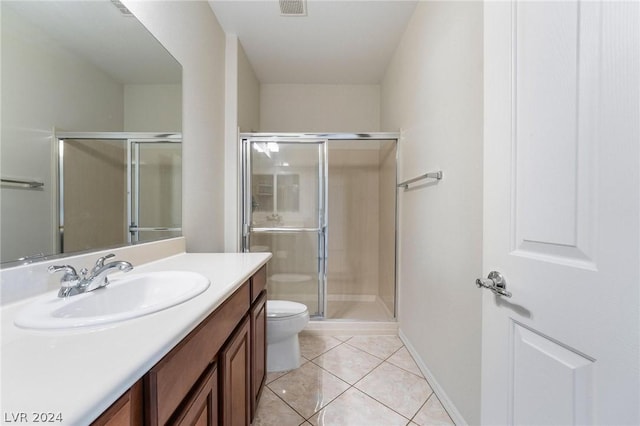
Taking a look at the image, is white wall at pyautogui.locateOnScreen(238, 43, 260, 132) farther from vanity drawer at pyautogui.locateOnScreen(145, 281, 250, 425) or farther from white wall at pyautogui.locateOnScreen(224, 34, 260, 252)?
vanity drawer at pyautogui.locateOnScreen(145, 281, 250, 425)

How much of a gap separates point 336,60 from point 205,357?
2.67 m

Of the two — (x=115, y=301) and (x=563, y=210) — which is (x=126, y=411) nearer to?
(x=115, y=301)

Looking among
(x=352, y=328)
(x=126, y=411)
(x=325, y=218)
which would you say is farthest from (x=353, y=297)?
(x=126, y=411)

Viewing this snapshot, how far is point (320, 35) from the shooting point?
2111mm

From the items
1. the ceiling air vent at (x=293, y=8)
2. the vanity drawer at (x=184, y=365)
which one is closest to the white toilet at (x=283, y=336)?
the vanity drawer at (x=184, y=365)

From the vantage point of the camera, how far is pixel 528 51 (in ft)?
2.13

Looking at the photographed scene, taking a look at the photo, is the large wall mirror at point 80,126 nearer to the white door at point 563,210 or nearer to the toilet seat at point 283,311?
the toilet seat at point 283,311

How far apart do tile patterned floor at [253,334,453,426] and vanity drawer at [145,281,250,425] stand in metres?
0.81

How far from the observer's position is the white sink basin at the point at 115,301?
21.6 inches

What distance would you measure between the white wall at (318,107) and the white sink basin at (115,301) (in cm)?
246

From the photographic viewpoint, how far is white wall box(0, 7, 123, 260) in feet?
2.22

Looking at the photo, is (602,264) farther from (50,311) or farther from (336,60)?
(336,60)

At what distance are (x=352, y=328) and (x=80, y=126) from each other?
87.7 inches

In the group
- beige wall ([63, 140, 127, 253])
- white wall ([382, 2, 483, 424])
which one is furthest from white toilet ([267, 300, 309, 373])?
beige wall ([63, 140, 127, 253])
